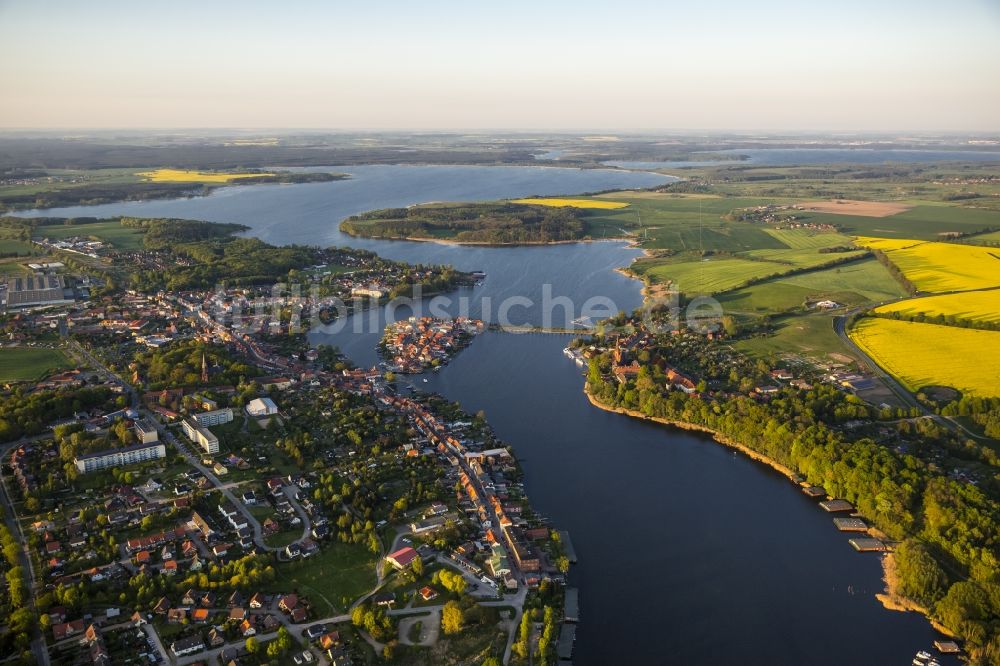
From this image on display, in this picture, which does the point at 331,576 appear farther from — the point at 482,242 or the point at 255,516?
the point at 482,242

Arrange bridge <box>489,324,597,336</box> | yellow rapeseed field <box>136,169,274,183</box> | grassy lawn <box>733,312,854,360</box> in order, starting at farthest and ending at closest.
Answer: yellow rapeseed field <box>136,169,274,183</box> < bridge <box>489,324,597,336</box> < grassy lawn <box>733,312,854,360</box>

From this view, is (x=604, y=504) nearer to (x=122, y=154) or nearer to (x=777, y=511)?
(x=777, y=511)

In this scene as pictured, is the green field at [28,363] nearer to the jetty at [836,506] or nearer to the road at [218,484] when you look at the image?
the road at [218,484]

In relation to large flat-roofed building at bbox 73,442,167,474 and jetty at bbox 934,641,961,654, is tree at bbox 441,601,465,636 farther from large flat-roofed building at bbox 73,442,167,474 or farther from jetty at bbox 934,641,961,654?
large flat-roofed building at bbox 73,442,167,474

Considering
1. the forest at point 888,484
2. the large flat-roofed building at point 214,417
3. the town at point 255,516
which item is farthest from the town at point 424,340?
the large flat-roofed building at point 214,417

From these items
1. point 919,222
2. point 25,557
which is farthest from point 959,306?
point 25,557

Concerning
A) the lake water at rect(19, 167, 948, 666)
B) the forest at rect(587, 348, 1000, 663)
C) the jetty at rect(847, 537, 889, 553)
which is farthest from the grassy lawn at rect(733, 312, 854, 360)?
the jetty at rect(847, 537, 889, 553)

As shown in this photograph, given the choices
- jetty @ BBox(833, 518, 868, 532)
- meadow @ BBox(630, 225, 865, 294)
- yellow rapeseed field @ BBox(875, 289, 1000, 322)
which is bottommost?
jetty @ BBox(833, 518, 868, 532)

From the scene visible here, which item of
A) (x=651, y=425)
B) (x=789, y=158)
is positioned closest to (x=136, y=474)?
(x=651, y=425)
